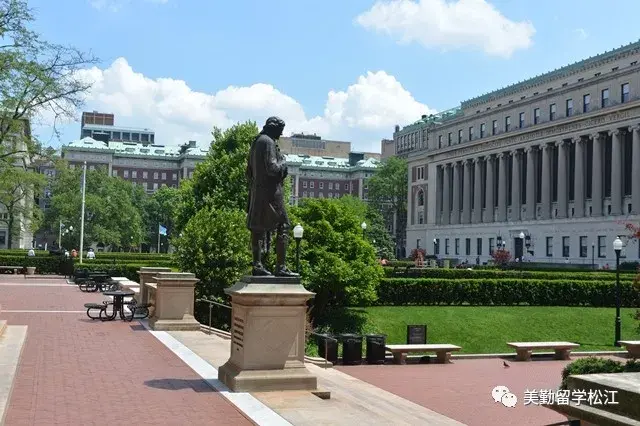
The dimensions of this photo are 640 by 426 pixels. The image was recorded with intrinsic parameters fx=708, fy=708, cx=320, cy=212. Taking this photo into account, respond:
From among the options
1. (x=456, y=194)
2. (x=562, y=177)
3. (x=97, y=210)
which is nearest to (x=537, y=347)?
(x=562, y=177)

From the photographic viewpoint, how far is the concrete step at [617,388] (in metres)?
5.63

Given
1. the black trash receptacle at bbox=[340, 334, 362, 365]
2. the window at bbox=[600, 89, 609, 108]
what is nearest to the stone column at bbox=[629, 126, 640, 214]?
the window at bbox=[600, 89, 609, 108]

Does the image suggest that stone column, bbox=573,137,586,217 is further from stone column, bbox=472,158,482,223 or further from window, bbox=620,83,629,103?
stone column, bbox=472,158,482,223

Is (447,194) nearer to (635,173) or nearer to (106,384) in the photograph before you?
(635,173)

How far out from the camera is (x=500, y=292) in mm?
37188

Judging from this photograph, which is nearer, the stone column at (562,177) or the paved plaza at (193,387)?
the paved plaza at (193,387)

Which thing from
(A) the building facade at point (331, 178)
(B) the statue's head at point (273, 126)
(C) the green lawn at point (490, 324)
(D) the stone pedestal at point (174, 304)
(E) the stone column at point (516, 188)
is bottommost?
(C) the green lawn at point (490, 324)

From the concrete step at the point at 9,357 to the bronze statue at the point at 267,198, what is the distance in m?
4.46

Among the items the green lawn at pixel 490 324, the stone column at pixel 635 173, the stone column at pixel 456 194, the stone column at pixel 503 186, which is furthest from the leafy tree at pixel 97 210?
the green lawn at pixel 490 324

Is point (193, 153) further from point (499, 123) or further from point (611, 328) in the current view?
point (611, 328)

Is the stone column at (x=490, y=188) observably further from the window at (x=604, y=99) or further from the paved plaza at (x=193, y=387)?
the paved plaza at (x=193, y=387)

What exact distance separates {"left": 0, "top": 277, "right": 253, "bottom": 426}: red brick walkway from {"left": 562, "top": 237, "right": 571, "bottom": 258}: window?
63838 millimetres

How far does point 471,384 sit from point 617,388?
12.4 meters

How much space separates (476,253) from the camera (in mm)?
94062
